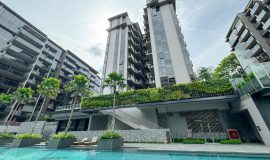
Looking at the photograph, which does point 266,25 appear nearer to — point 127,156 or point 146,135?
point 146,135

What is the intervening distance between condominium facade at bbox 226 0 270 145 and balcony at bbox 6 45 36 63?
6175cm

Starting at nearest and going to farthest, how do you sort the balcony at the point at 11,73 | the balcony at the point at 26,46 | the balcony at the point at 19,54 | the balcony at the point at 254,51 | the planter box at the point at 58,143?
1. the planter box at the point at 58,143
2. the balcony at the point at 254,51
3. the balcony at the point at 11,73
4. the balcony at the point at 19,54
5. the balcony at the point at 26,46

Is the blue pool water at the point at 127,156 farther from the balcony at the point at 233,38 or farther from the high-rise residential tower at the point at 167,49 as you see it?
the balcony at the point at 233,38

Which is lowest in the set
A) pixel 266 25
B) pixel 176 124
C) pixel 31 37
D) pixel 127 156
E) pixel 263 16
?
pixel 127 156

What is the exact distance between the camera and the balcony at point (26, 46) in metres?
46.4

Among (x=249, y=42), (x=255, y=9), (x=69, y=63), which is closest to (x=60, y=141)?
(x=249, y=42)

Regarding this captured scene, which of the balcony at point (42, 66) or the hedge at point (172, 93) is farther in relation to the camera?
the balcony at point (42, 66)

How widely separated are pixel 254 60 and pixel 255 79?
2764cm

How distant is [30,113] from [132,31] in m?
43.4

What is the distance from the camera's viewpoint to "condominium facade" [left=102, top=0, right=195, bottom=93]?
27.6 meters

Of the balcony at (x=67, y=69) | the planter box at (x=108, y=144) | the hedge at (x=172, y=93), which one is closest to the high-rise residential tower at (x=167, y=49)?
the hedge at (x=172, y=93)

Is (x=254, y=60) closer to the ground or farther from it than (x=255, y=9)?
closer to the ground

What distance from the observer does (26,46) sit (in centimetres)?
4850

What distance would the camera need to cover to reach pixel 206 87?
19.1 metres
